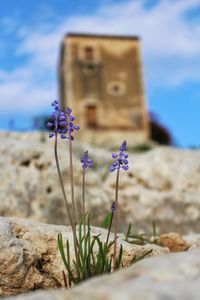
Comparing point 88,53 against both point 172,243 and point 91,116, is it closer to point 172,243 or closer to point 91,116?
point 91,116

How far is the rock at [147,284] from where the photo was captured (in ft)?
4.62

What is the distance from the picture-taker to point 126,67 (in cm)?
3297

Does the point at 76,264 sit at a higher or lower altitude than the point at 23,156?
lower

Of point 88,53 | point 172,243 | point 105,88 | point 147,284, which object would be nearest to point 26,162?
point 172,243

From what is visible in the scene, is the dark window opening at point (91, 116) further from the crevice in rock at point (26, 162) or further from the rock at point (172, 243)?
the rock at point (172, 243)

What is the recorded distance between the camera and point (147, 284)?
4.88ft

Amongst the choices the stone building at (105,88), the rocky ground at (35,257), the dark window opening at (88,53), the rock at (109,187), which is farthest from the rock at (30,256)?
the dark window opening at (88,53)

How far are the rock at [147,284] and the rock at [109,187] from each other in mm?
3750

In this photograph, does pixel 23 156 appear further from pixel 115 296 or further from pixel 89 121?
pixel 89 121

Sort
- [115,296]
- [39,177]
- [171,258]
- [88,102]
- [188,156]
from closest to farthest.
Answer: [115,296], [171,258], [39,177], [188,156], [88,102]

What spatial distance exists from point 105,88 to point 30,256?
29526mm

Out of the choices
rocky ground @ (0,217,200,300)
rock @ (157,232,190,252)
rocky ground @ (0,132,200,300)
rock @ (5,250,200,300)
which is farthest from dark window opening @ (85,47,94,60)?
rock @ (5,250,200,300)

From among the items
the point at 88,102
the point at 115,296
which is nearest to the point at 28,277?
the point at 115,296

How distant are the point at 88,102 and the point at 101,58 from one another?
10.9ft
